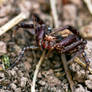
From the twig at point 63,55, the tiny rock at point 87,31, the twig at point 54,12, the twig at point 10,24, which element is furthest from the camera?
the twig at point 54,12

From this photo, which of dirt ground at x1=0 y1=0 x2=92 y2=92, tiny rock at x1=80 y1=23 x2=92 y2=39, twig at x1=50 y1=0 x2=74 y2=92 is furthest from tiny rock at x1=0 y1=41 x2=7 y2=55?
tiny rock at x1=80 y1=23 x2=92 y2=39

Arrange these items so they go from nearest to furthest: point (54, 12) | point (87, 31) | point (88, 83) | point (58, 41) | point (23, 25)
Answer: point (88, 83), point (58, 41), point (23, 25), point (87, 31), point (54, 12)

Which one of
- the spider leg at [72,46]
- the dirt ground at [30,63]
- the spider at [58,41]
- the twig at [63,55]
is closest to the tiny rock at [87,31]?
the dirt ground at [30,63]

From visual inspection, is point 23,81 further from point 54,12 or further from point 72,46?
point 54,12

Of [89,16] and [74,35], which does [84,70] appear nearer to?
[74,35]

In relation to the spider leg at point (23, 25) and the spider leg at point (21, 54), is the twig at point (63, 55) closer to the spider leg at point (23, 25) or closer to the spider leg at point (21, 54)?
the spider leg at point (21, 54)

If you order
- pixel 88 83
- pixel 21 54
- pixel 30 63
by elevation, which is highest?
pixel 21 54

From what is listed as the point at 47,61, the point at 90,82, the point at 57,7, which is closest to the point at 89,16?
the point at 57,7

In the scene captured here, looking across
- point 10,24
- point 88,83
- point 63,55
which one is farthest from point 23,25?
point 88,83
